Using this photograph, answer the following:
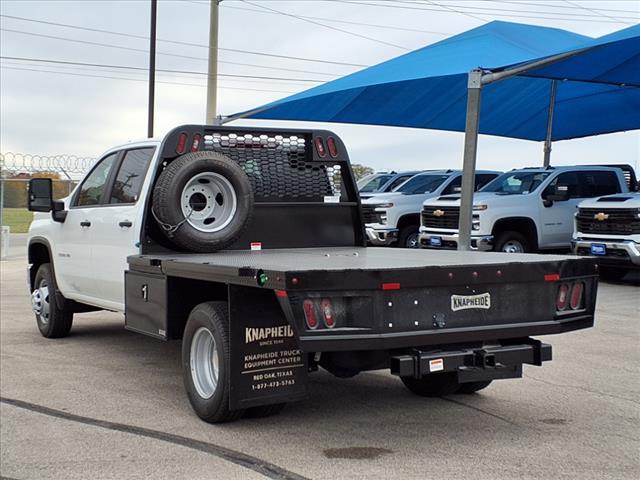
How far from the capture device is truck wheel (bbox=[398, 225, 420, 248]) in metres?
19.7

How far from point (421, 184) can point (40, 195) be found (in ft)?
43.4

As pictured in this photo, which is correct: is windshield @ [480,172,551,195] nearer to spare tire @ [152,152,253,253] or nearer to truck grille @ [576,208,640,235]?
truck grille @ [576,208,640,235]

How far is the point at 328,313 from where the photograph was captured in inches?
194

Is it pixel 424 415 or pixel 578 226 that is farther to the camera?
pixel 578 226

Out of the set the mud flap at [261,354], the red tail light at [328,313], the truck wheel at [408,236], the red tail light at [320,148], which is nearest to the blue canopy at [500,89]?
the truck wheel at [408,236]

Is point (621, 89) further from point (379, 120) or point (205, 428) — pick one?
point (205, 428)

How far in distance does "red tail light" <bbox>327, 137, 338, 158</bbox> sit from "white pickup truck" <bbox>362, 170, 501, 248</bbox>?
1125cm

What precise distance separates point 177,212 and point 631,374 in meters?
4.30

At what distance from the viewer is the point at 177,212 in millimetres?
6758

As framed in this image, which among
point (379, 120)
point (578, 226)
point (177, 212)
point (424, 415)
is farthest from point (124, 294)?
point (379, 120)

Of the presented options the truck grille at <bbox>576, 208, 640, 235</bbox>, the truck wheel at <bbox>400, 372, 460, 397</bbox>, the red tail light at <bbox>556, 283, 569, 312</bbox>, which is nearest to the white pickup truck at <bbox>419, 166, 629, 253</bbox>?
the truck grille at <bbox>576, 208, 640, 235</bbox>

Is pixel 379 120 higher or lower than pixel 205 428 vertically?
higher

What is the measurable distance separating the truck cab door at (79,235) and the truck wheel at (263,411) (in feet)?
9.54

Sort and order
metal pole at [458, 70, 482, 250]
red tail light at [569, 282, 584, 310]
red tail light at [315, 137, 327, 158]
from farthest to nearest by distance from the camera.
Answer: metal pole at [458, 70, 482, 250]
red tail light at [315, 137, 327, 158]
red tail light at [569, 282, 584, 310]
